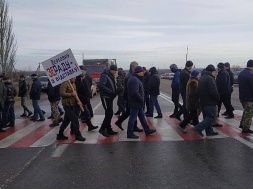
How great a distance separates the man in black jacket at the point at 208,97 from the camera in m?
7.94

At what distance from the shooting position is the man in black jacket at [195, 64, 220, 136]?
26.1 ft

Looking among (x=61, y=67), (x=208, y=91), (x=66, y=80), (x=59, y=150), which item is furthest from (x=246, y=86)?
(x=59, y=150)

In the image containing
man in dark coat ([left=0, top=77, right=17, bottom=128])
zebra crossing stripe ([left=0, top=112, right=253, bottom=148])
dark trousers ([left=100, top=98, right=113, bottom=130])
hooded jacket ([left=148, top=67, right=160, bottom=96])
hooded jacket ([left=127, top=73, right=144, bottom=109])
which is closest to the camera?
hooded jacket ([left=127, top=73, right=144, bottom=109])

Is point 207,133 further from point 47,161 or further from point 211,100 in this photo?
point 47,161

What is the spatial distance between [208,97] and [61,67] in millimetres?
3743

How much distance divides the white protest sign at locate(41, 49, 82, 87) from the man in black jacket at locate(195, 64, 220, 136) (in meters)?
3.11

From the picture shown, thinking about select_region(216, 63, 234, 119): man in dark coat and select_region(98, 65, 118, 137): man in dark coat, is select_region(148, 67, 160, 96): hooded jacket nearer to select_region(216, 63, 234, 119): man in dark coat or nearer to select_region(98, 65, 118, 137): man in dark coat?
select_region(216, 63, 234, 119): man in dark coat

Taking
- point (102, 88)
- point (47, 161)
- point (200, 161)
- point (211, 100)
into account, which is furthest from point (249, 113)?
point (47, 161)

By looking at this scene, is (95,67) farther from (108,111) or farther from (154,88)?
(108,111)

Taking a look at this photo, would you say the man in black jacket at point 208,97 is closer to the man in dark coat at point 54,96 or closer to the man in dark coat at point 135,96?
the man in dark coat at point 135,96

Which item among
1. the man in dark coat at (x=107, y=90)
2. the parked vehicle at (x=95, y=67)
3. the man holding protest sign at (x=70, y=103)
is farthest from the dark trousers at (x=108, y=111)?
the parked vehicle at (x=95, y=67)

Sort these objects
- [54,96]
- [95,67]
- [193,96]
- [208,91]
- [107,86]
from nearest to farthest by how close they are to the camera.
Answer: [208,91] → [107,86] → [193,96] → [54,96] → [95,67]

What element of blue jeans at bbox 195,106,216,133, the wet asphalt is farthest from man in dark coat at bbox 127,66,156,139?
blue jeans at bbox 195,106,216,133

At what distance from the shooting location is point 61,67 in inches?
324
